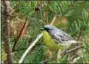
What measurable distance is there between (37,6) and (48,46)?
0.15 meters

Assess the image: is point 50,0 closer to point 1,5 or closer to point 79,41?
point 79,41

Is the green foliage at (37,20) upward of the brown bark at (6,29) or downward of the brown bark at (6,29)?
downward

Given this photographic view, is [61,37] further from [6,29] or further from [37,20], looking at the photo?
[6,29]

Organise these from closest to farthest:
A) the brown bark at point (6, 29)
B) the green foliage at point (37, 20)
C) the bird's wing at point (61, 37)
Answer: the brown bark at point (6, 29) < the green foliage at point (37, 20) < the bird's wing at point (61, 37)

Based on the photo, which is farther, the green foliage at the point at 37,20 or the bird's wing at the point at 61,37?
the bird's wing at the point at 61,37

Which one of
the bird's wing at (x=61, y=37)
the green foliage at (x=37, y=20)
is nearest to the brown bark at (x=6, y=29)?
the green foliage at (x=37, y=20)

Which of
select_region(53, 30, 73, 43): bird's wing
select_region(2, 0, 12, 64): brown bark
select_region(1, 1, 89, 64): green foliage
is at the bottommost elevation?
select_region(53, 30, 73, 43): bird's wing

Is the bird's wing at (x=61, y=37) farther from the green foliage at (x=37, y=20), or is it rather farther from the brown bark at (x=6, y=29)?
the brown bark at (x=6, y=29)

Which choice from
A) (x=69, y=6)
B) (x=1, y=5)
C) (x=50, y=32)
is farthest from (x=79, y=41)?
(x=50, y=32)

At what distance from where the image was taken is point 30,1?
0.89 meters

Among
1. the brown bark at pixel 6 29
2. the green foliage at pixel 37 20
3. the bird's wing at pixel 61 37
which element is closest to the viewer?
the brown bark at pixel 6 29

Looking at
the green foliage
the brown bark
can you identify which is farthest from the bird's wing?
the brown bark

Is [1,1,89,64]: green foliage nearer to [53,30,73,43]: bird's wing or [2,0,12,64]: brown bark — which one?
[2,0,12,64]: brown bark

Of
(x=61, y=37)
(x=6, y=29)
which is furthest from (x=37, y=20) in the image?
(x=61, y=37)
